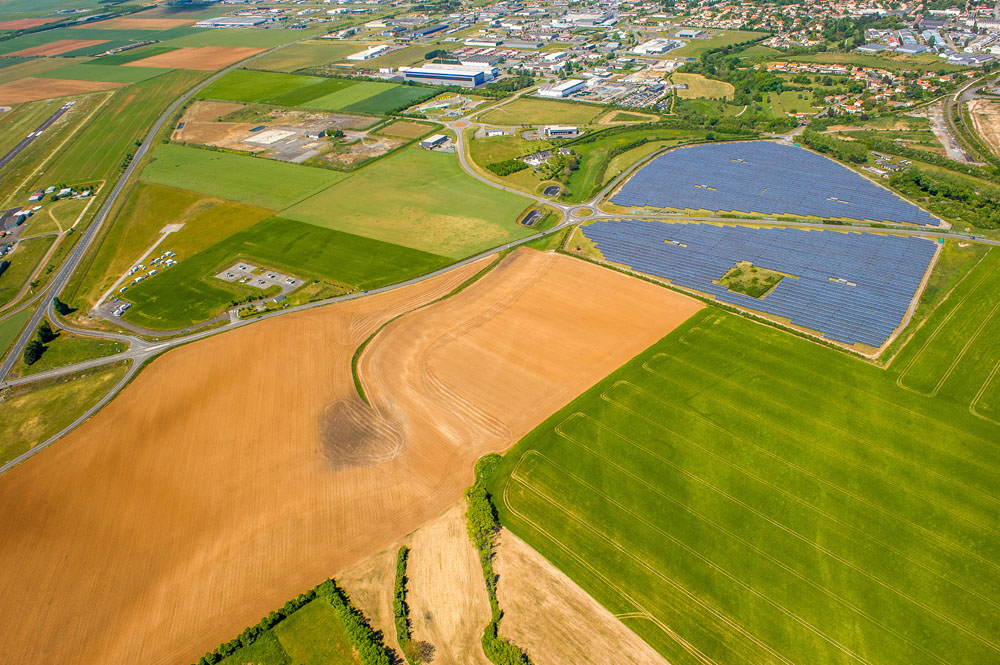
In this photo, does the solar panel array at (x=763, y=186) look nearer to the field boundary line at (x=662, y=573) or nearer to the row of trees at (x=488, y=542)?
the field boundary line at (x=662, y=573)

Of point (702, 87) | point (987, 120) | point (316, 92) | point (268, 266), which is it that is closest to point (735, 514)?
point (268, 266)

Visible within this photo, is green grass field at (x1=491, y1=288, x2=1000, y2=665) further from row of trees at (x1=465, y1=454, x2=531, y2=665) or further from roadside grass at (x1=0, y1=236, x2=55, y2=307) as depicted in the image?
roadside grass at (x1=0, y1=236, x2=55, y2=307)

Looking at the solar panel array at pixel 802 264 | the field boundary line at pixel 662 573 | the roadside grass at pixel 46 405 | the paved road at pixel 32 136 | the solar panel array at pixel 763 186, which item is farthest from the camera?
the paved road at pixel 32 136

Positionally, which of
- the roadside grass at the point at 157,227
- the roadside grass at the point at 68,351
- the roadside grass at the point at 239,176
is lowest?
the roadside grass at the point at 68,351

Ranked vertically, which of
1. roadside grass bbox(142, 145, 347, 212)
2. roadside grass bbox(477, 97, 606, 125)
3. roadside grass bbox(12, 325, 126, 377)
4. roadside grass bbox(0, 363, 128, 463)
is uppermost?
roadside grass bbox(477, 97, 606, 125)

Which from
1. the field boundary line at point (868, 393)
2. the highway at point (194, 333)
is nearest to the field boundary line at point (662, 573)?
the field boundary line at point (868, 393)

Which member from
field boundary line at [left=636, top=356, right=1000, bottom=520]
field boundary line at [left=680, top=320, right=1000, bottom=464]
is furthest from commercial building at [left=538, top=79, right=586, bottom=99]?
field boundary line at [left=636, top=356, right=1000, bottom=520]

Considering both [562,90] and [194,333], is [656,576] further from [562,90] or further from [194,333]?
[562,90]
